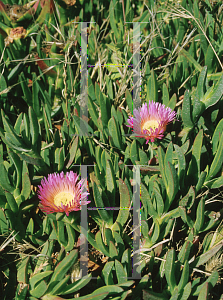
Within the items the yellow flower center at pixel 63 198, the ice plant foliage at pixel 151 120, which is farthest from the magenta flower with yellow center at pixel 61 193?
the ice plant foliage at pixel 151 120

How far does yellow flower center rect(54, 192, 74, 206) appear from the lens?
953mm

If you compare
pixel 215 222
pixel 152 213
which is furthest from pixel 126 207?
pixel 215 222

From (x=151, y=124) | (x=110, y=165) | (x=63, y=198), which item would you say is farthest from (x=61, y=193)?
(x=151, y=124)

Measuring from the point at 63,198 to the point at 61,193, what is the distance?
0.07 ft

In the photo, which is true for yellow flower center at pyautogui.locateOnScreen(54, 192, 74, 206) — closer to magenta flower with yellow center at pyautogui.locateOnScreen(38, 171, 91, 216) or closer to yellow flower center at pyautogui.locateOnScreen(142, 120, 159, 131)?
magenta flower with yellow center at pyautogui.locateOnScreen(38, 171, 91, 216)

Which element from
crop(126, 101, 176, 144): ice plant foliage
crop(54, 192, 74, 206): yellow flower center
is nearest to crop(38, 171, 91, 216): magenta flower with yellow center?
crop(54, 192, 74, 206): yellow flower center

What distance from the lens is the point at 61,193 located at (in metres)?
0.98

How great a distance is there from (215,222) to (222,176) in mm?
144

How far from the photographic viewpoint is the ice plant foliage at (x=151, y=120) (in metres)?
1.03

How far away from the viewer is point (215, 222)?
0.91m

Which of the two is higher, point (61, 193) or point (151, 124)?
point (151, 124)

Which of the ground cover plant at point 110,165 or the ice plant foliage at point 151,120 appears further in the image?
the ice plant foliage at point 151,120

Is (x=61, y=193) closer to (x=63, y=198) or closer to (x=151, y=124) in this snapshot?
(x=63, y=198)

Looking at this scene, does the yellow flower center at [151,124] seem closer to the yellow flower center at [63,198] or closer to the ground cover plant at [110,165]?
the ground cover plant at [110,165]
